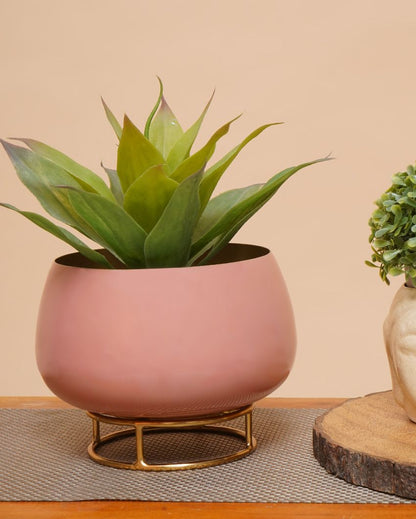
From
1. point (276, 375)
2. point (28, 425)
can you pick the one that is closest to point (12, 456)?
point (28, 425)

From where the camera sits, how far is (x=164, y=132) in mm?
1169

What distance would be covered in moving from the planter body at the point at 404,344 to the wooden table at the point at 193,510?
0.57 feet

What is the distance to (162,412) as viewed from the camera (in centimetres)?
103

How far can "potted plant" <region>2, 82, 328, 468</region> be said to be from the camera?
3.30 feet

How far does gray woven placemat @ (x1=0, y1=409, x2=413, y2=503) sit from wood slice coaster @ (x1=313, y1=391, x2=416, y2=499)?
0.04 ft

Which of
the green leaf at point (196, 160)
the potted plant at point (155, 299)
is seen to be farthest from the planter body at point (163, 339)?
the green leaf at point (196, 160)

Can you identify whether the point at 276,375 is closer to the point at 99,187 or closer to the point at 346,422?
the point at 346,422

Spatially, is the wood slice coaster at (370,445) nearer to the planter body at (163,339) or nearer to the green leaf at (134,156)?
the planter body at (163,339)

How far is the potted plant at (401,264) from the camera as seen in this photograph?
1065 millimetres

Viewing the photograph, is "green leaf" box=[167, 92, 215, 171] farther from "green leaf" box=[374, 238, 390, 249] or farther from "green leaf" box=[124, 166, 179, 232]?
"green leaf" box=[374, 238, 390, 249]

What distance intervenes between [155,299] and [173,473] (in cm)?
19

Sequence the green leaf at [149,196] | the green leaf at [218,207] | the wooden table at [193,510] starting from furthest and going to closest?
the green leaf at [218,207] < the green leaf at [149,196] < the wooden table at [193,510]

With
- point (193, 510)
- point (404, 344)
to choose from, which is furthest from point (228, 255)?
point (193, 510)

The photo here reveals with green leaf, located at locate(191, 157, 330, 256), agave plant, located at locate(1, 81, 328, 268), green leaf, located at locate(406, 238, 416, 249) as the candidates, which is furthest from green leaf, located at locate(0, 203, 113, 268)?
green leaf, located at locate(406, 238, 416, 249)
